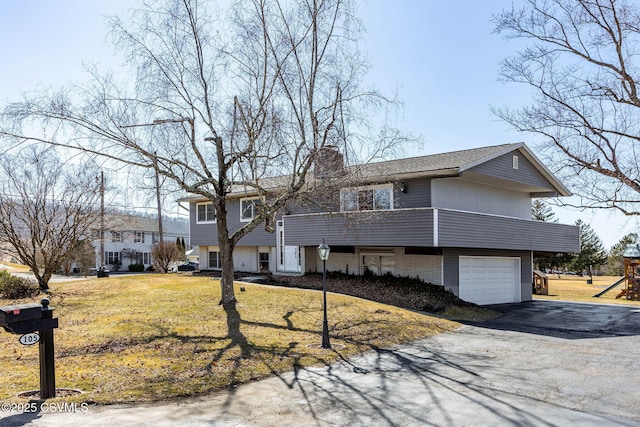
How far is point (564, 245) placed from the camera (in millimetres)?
24891

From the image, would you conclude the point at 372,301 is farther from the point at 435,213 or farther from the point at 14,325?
the point at 14,325

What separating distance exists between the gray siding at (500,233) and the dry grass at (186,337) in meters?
3.69

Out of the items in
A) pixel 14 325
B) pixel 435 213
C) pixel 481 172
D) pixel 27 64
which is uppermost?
pixel 27 64

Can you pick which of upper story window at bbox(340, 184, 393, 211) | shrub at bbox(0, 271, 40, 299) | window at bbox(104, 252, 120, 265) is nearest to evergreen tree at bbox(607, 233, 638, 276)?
upper story window at bbox(340, 184, 393, 211)

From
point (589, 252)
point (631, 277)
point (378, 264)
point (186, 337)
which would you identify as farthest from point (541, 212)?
point (186, 337)

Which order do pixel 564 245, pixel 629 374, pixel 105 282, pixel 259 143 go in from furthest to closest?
pixel 564 245
pixel 105 282
pixel 259 143
pixel 629 374

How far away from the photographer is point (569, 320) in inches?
707

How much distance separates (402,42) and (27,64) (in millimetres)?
10358

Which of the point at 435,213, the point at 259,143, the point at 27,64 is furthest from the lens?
the point at 435,213

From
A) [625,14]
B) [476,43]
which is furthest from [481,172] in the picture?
[625,14]

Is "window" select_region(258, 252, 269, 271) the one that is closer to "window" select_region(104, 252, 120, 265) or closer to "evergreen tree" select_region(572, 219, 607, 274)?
"window" select_region(104, 252, 120, 265)

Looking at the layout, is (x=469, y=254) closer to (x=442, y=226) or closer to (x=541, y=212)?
(x=442, y=226)

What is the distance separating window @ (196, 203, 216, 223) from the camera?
30.8 metres

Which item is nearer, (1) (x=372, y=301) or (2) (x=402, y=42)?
(2) (x=402, y=42)
